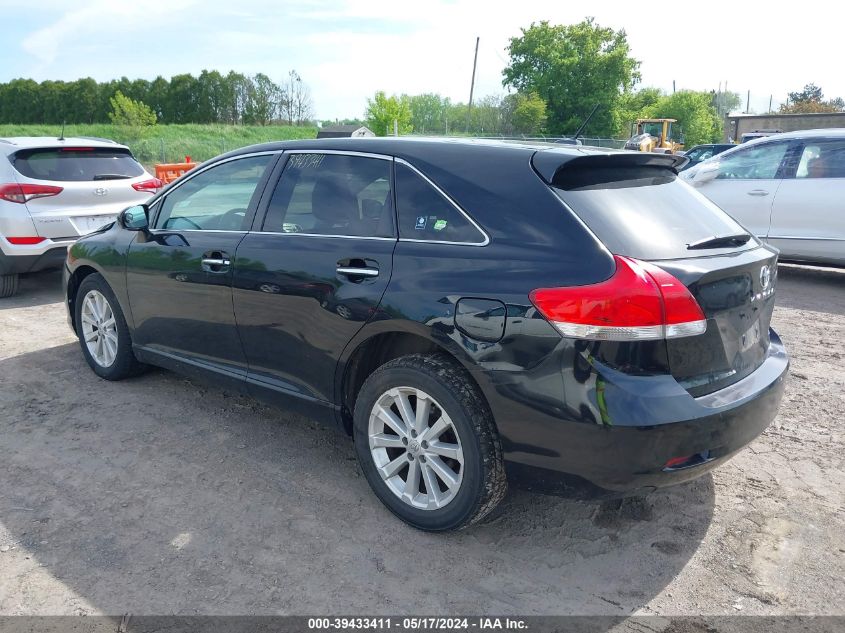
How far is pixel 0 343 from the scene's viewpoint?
6.05m

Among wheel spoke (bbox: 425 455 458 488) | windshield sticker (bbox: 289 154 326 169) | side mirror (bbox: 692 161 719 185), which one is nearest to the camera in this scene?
wheel spoke (bbox: 425 455 458 488)

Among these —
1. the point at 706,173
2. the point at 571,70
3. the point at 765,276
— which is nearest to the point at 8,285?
the point at 765,276

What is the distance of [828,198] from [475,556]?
22.9ft

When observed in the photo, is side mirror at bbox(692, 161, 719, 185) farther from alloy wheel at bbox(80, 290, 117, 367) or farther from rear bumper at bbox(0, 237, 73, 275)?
rear bumper at bbox(0, 237, 73, 275)

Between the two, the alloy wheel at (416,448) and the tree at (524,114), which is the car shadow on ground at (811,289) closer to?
the alloy wheel at (416,448)

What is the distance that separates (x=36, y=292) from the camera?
8.21 metres

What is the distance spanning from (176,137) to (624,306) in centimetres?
5196

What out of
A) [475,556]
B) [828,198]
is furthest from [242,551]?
[828,198]

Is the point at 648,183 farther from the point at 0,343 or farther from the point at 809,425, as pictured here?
the point at 0,343

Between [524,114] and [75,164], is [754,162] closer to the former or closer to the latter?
[75,164]

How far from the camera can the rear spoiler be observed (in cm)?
293

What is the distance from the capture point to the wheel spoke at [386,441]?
10.4 ft

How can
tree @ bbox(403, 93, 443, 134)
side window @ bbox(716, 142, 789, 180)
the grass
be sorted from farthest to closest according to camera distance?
1. tree @ bbox(403, 93, 443, 134)
2. the grass
3. side window @ bbox(716, 142, 789, 180)

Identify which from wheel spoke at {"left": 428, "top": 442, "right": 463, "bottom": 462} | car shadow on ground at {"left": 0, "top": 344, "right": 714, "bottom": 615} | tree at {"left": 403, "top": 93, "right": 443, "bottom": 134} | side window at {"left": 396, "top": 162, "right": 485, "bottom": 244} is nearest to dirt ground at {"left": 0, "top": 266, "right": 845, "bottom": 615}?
car shadow on ground at {"left": 0, "top": 344, "right": 714, "bottom": 615}
